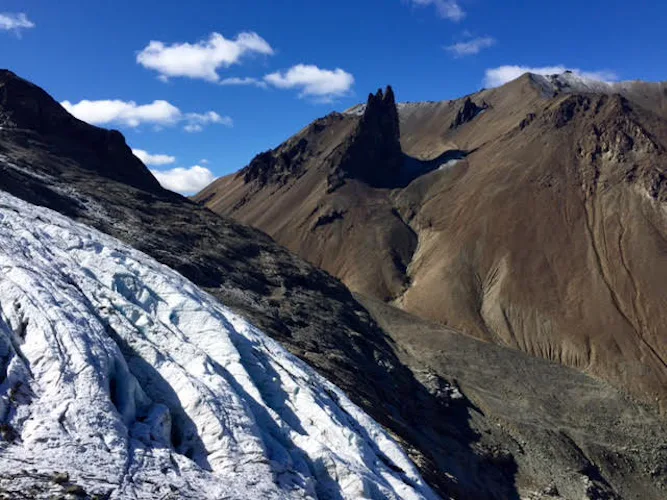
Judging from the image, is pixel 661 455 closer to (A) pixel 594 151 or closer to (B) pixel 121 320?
(B) pixel 121 320

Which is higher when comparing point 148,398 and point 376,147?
point 376,147

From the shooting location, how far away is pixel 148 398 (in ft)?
49.8

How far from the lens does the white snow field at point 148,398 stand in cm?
1259

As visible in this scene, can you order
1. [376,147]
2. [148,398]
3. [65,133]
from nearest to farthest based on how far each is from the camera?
[148,398] → [65,133] → [376,147]

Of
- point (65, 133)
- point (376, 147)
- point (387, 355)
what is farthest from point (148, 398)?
point (376, 147)

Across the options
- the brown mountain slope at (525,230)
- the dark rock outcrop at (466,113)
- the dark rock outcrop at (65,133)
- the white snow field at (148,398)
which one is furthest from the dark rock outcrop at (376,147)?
the white snow field at (148,398)

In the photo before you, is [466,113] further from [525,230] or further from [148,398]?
[148,398]

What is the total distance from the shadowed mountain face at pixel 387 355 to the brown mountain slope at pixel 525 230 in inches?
471

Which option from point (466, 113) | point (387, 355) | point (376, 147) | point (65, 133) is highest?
point (466, 113)

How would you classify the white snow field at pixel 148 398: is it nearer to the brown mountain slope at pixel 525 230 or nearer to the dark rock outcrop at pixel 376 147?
the brown mountain slope at pixel 525 230

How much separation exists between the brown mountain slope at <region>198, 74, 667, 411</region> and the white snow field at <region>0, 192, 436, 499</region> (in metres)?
52.1

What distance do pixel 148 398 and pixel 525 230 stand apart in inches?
3088

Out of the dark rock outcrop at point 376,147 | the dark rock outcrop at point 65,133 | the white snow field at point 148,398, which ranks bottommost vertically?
the white snow field at point 148,398

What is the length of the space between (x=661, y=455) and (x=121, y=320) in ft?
147
